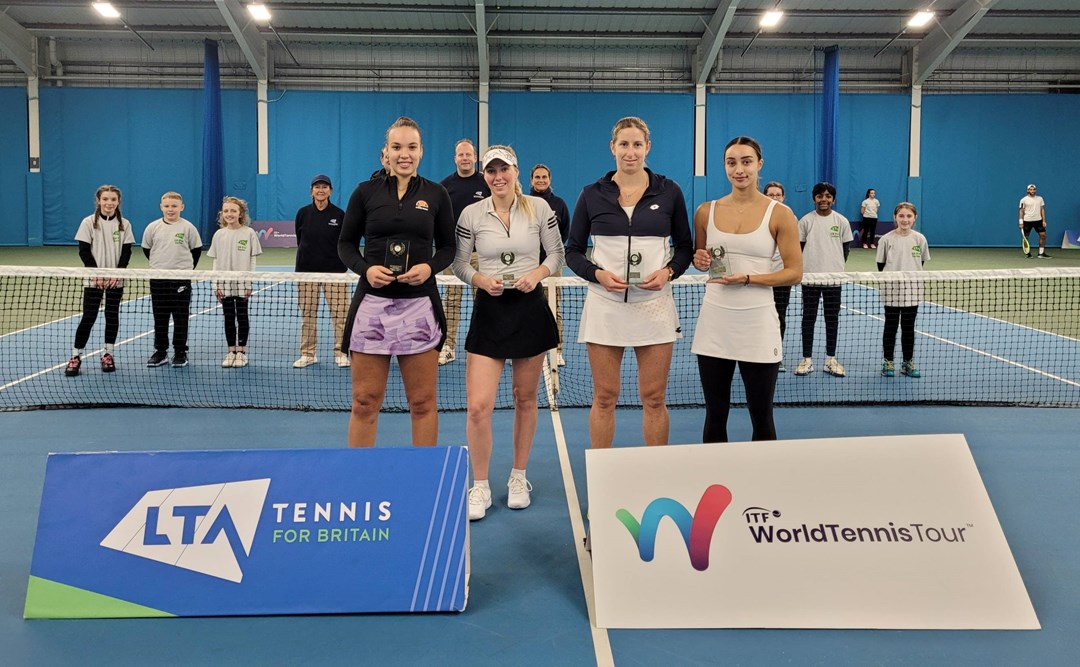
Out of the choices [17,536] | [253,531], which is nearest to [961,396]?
[253,531]

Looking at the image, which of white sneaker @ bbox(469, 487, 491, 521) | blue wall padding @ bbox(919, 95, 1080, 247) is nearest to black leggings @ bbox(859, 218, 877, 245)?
blue wall padding @ bbox(919, 95, 1080, 247)

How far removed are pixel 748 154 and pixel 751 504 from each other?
5.14ft

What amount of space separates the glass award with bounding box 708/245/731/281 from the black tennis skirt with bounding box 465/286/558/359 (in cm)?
82

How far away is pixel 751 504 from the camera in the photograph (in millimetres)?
3145

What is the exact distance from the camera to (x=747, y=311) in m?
3.84

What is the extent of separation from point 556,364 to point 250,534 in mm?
4917

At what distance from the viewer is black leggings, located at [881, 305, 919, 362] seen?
7.60 meters

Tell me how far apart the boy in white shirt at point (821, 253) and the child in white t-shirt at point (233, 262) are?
5103mm

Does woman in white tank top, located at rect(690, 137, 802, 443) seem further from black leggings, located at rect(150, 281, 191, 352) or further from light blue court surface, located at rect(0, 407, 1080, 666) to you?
black leggings, located at rect(150, 281, 191, 352)

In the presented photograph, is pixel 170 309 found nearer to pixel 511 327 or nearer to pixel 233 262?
pixel 233 262

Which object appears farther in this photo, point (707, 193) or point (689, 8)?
point (707, 193)

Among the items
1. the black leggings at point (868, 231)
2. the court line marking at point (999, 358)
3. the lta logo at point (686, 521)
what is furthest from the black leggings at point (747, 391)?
the black leggings at point (868, 231)

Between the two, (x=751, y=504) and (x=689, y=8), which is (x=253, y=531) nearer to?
(x=751, y=504)

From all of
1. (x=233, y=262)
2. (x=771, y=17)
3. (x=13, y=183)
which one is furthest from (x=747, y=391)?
(x=13, y=183)
